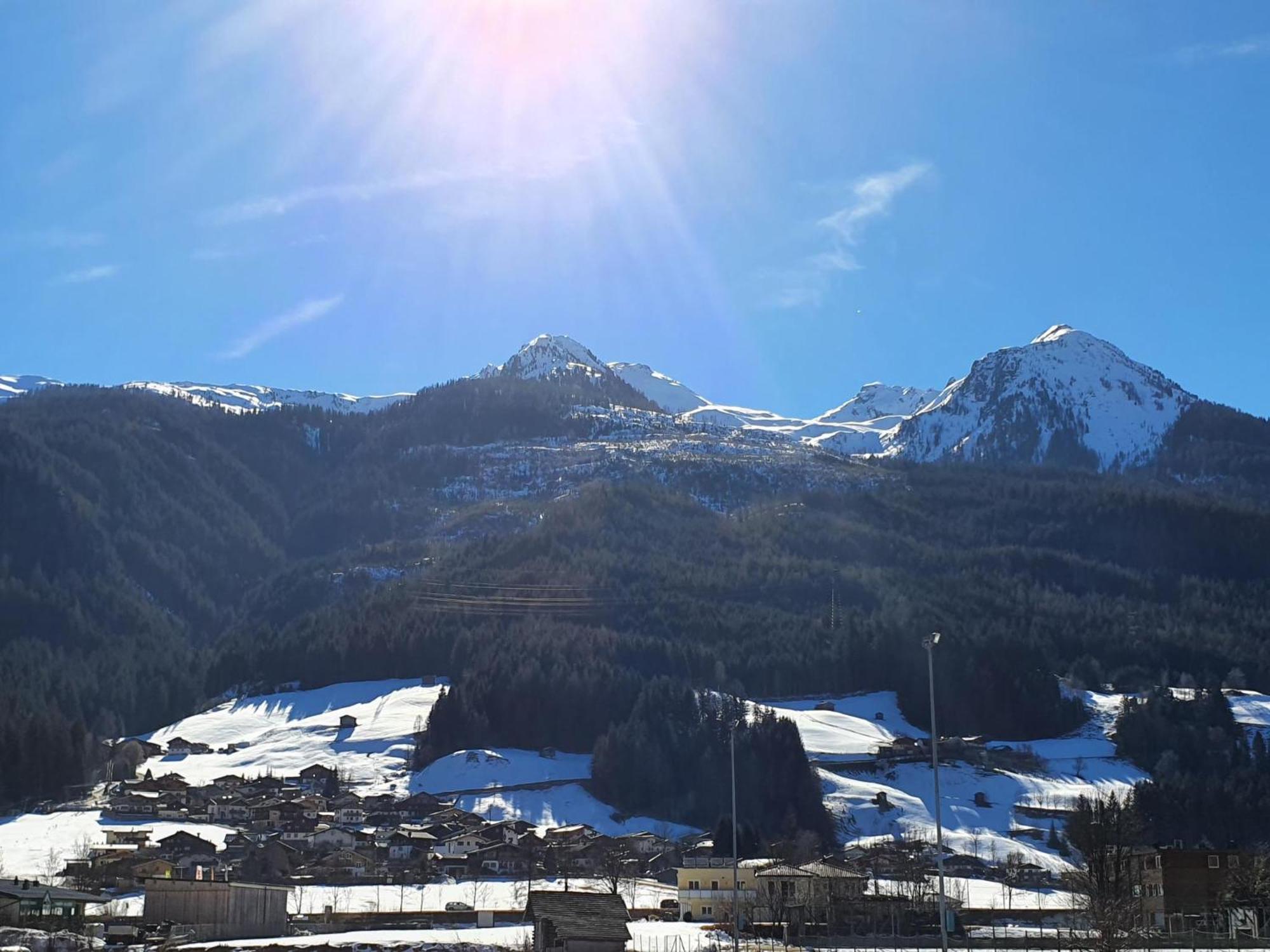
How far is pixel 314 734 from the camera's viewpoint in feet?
578

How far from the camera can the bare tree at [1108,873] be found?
191 ft

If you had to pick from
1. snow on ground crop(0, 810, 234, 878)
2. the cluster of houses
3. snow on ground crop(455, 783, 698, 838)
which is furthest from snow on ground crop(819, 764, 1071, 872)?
snow on ground crop(0, 810, 234, 878)

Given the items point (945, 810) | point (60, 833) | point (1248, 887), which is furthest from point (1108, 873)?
point (60, 833)

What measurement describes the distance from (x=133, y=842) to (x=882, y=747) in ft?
239

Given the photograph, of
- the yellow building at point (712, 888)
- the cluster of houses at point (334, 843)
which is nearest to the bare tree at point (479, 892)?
the cluster of houses at point (334, 843)

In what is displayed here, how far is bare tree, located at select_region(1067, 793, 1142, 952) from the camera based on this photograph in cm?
5831

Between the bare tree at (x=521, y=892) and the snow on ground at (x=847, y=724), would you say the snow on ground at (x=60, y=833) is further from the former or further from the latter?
the snow on ground at (x=847, y=724)

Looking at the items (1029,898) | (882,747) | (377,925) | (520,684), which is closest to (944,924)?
(377,925)

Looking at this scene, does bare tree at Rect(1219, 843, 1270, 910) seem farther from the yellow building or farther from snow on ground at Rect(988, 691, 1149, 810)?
snow on ground at Rect(988, 691, 1149, 810)

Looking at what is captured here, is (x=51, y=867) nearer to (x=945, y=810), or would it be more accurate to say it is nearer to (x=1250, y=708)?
(x=945, y=810)

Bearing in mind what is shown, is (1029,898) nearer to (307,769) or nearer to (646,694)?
(646,694)

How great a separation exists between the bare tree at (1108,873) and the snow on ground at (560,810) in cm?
3871

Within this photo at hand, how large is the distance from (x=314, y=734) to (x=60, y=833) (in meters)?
50.7

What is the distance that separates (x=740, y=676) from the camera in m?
192
